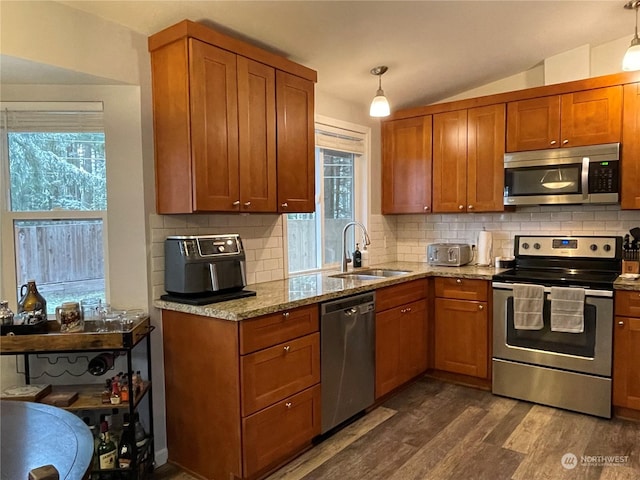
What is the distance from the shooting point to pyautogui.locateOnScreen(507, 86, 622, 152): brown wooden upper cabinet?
3133 millimetres

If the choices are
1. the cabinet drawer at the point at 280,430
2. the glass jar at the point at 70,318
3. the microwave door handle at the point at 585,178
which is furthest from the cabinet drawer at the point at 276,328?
the microwave door handle at the point at 585,178

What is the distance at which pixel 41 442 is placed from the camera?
106 centimetres

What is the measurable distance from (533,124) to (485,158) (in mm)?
427

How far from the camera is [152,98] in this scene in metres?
2.38

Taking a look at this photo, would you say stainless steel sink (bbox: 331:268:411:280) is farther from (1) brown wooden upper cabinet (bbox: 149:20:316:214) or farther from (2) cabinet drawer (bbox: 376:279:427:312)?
(1) brown wooden upper cabinet (bbox: 149:20:316:214)

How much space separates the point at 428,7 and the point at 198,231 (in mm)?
1851

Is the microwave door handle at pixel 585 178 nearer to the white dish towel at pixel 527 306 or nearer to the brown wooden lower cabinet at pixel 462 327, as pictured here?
the white dish towel at pixel 527 306

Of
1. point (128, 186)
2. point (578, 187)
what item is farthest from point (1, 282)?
point (578, 187)

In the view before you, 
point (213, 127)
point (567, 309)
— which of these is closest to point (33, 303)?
point (213, 127)

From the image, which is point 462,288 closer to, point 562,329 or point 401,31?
→ point 562,329

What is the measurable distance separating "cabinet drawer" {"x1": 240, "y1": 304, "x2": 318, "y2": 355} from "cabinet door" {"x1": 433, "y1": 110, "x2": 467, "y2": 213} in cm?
191

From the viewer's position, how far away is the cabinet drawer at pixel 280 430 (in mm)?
2146

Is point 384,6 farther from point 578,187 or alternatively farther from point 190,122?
point 578,187

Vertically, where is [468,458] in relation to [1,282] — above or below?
below
